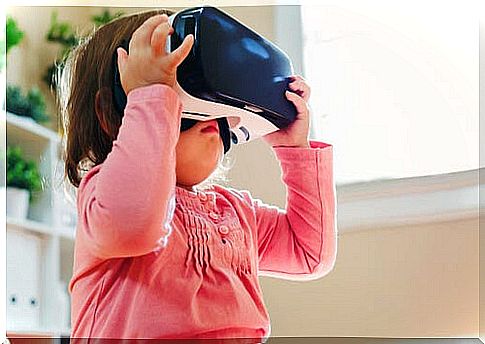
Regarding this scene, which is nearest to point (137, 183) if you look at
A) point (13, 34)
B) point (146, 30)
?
point (146, 30)

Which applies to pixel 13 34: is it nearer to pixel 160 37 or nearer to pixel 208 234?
pixel 160 37

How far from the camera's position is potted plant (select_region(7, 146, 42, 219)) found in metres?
1.69

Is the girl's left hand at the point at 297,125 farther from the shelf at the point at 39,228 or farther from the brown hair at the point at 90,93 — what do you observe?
the shelf at the point at 39,228

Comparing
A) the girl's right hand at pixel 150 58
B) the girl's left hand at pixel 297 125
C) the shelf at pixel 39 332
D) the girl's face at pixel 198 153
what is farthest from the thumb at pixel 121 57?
the shelf at pixel 39 332

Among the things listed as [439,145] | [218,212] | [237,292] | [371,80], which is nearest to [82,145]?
[218,212]

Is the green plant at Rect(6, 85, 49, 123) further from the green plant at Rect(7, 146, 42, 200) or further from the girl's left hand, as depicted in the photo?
the girl's left hand

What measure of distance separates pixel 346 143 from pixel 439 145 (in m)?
0.17

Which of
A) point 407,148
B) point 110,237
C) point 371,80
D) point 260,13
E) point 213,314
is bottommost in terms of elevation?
point 213,314

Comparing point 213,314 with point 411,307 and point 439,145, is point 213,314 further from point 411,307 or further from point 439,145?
point 439,145

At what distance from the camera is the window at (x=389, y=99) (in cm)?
169

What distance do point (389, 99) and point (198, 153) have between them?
1.16 feet

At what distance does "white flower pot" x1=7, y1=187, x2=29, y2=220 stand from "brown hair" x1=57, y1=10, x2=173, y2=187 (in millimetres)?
93

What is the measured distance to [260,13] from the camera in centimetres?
169

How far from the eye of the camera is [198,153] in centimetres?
165
